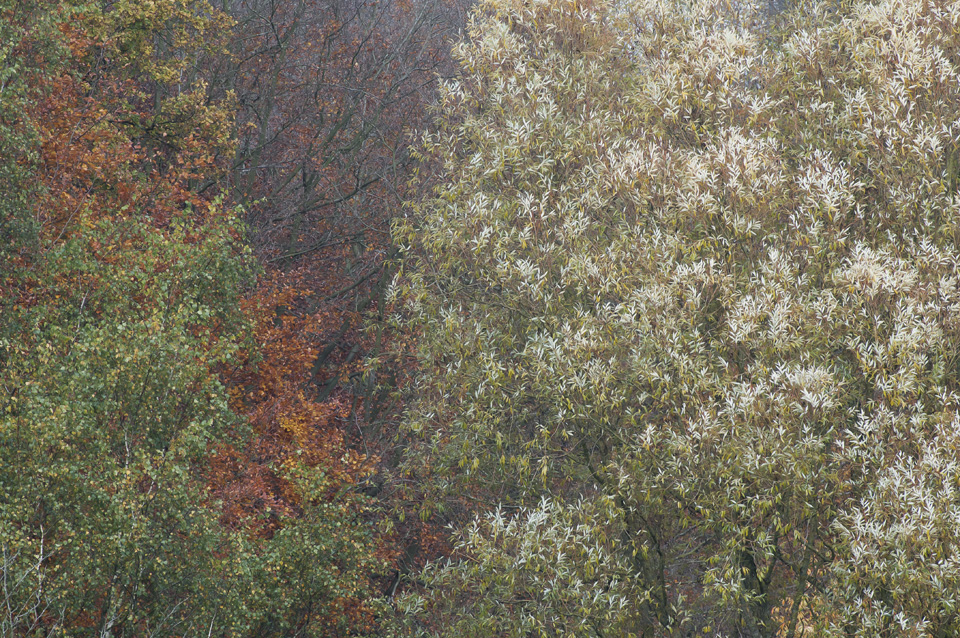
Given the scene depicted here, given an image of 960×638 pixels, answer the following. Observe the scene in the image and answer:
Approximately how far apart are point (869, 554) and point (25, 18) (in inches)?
637

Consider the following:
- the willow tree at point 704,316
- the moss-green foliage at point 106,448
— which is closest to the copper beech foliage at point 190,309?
the moss-green foliage at point 106,448

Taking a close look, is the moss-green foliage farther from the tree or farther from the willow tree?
the willow tree

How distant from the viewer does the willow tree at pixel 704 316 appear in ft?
37.1

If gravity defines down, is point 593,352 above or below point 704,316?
below

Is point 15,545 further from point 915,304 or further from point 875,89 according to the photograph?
point 875,89

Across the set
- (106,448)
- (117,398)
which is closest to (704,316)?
(106,448)

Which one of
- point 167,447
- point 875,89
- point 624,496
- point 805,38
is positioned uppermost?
point 805,38

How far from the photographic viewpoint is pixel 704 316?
13.3 metres

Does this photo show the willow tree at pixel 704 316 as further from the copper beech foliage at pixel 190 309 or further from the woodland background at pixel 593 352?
the copper beech foliage at pixel 190 309

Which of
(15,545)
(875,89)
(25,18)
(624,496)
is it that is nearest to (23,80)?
(25,18)

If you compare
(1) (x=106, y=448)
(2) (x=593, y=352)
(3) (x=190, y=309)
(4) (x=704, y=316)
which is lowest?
(1) (x=106, y=448)

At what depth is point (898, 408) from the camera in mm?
11883

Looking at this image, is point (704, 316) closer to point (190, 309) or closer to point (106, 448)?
point (106, 448)

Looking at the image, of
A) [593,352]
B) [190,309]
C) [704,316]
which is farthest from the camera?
[190,309]
